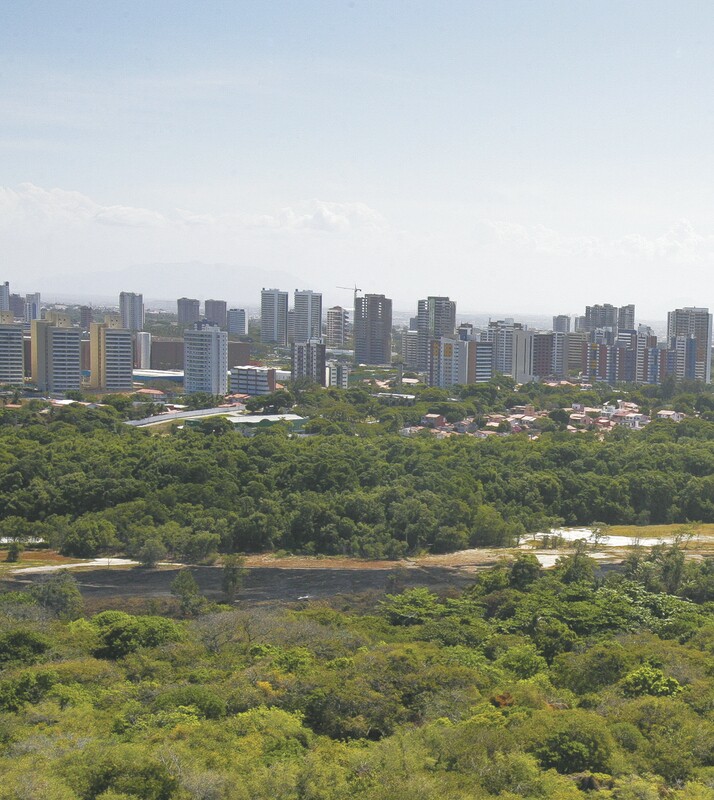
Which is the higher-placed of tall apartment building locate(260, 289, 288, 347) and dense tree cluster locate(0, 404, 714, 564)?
tall apartment building locate(260, 289, 288, 347)

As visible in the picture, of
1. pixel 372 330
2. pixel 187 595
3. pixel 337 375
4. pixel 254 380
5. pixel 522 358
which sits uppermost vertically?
pixel 372 330

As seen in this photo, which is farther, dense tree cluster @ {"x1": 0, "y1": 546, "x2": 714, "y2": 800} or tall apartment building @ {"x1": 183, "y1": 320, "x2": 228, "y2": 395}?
tall apartment building @ {"x1": 183, "y1": 320, "x2": 228, "y2": 395}

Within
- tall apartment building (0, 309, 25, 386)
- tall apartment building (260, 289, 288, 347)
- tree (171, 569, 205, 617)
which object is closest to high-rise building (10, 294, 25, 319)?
tall apartment building (260, 289, 288, 347)

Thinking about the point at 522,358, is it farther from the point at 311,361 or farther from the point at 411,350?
the point at 311,361

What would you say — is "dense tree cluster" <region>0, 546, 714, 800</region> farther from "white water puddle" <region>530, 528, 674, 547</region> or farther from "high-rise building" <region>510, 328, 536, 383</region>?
"high-rise building" <region>510, 328, 536, 383</region>

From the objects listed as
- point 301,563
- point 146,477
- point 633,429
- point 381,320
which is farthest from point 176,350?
point 301,563

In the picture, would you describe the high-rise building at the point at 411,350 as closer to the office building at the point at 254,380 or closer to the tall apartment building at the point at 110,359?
the office building at the point at 254,380

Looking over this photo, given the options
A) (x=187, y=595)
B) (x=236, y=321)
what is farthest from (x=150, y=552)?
(x=236, y=321)
